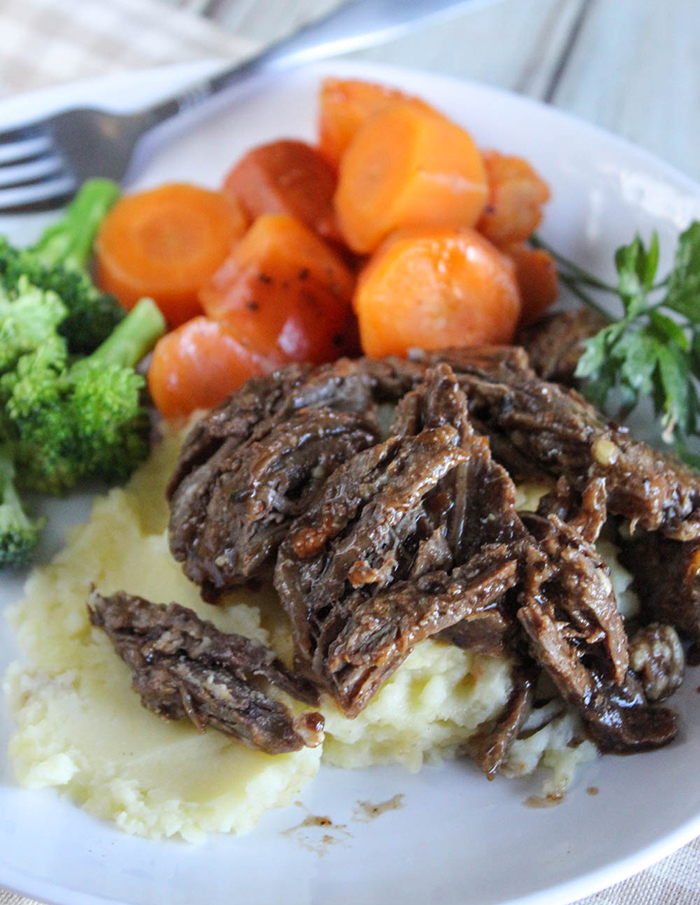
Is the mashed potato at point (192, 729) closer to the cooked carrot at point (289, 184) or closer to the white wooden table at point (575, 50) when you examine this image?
the cooked carrot at point (289, 184)

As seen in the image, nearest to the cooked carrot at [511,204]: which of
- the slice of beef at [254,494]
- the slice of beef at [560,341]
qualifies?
the slice of beef at [560,341]

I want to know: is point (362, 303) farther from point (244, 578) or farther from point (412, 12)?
point (412, 12)

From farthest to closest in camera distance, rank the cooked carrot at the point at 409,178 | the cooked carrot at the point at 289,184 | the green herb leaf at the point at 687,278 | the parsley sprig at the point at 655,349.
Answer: the cooked carrot at the point at 289,184 < the cooked carrot at the point at 409,178 < the green herb leaf at the point at 687,278 < the parsley sprig at the point at 655,349

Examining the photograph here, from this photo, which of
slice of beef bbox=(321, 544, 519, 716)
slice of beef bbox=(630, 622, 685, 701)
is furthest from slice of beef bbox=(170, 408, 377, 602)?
slice of beef bbox=(630, 622, 685, 701)

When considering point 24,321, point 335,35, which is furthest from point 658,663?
point 335,35

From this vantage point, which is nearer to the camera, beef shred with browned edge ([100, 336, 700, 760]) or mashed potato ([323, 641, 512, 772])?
beef shred with browned edge ([100, 336, 700, 760])

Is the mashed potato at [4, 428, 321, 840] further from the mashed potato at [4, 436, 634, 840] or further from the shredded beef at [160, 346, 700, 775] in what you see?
the shredded beef at [160, 346, 700, 775]

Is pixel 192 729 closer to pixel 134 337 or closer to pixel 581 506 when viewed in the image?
pixel 581 506
